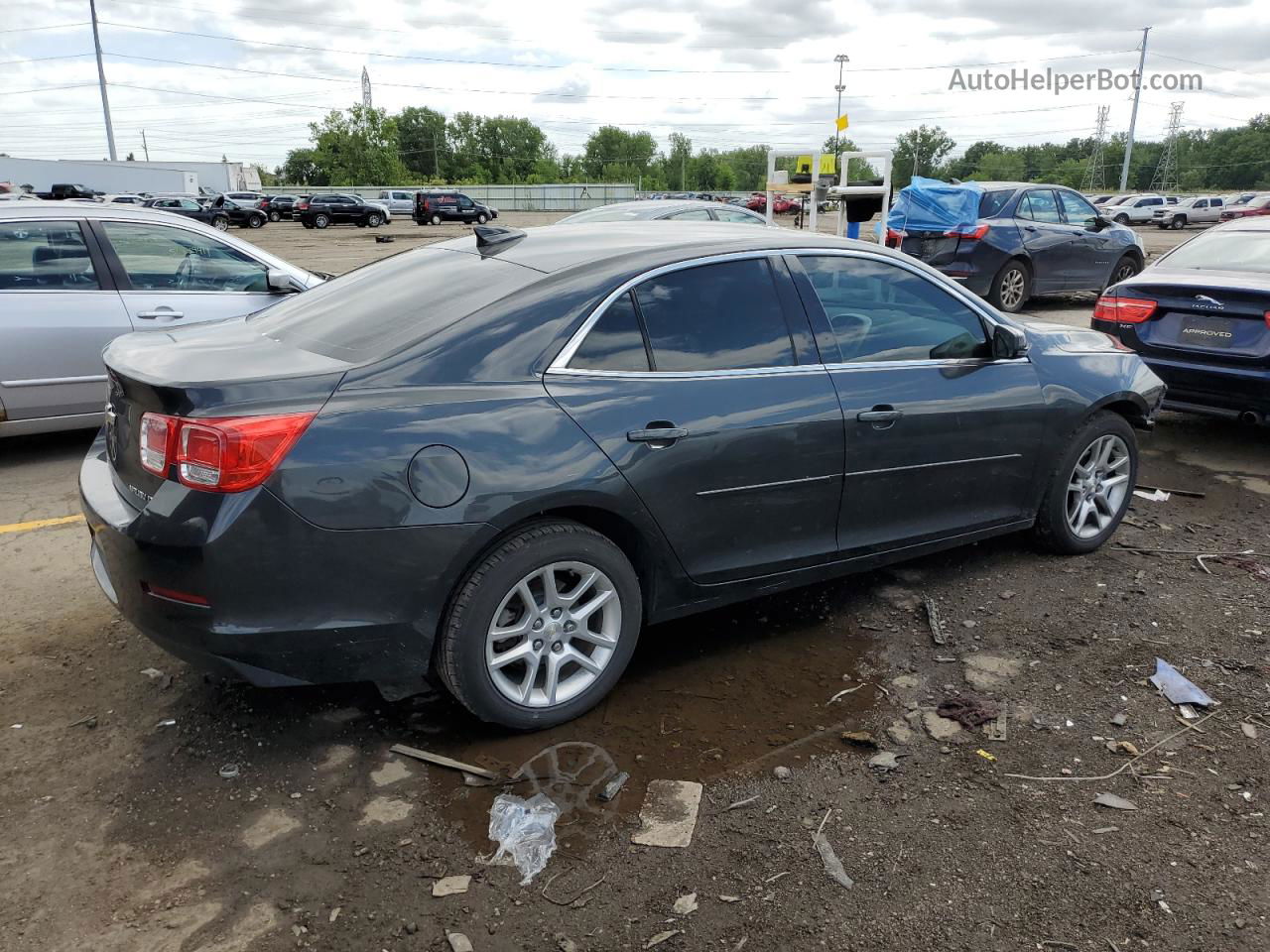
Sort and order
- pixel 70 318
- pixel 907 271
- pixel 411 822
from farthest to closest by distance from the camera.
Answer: pixel 70 318 → pixel 907 271 → pixel 411 822

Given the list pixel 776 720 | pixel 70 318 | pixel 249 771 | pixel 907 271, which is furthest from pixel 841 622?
pixel 70 318

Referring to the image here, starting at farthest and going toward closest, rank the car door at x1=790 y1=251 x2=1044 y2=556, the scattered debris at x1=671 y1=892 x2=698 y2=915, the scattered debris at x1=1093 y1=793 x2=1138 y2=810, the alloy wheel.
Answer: the alloy wheel < the car door at x1=790 y1=251 x2=1044 y2=556 < the scattered debris at x1=1093 y1=793 x2=1138 y2=810 < the scattered debris at x1=671 y1=892 x2=698 y2=915

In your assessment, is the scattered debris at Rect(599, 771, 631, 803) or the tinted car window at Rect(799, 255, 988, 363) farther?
the tinted car window at Rect(799, 255, 988, 363)

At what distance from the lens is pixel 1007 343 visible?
420 cm

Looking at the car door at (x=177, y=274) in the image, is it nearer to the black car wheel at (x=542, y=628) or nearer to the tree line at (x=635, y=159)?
the black car wheel at (x=542, y=628)

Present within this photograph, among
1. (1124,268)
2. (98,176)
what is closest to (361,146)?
(98,176)

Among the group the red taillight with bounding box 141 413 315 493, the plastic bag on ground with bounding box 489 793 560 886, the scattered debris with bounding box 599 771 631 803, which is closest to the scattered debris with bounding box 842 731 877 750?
the scattered debris with bounding box 599 771 631 803

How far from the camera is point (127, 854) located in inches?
106

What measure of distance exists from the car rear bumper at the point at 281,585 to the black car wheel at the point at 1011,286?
11.1 m

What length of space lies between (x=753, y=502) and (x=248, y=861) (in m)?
1.98

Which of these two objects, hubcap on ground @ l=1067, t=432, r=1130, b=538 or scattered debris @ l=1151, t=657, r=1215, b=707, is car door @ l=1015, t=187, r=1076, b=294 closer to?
hubcap on ground @ l=1067, t=432, r=1130, b=538

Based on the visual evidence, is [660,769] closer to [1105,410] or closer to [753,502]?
[753,502]

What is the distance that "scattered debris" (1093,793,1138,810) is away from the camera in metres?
2.92

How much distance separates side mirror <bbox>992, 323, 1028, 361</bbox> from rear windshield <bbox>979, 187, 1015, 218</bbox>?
9.00m
